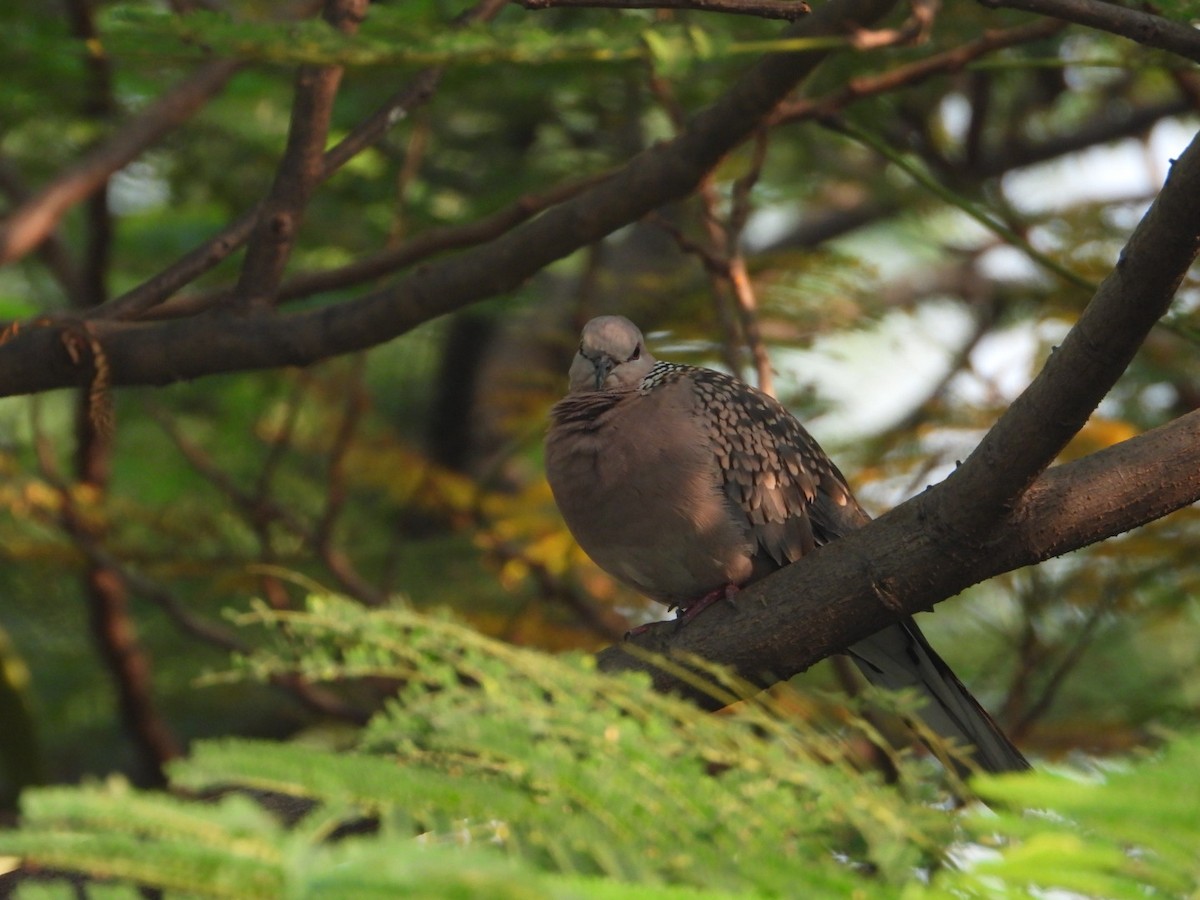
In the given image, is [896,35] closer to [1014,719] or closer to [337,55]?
[337,55]

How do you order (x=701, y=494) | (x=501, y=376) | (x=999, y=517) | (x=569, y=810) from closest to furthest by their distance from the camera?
(x=569, y=810) → (x=999, y=517) → (x=701, y=494) → (x=501, y=376)

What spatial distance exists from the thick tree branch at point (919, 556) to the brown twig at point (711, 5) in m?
1.10

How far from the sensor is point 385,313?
3.94 m

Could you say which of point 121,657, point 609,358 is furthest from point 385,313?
point 121,657

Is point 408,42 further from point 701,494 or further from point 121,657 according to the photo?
point 121,657

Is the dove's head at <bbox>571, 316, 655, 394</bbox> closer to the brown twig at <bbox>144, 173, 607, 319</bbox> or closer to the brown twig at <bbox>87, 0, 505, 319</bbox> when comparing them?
the brown twig at <bbox>144, 173, 607, 319</bbox>

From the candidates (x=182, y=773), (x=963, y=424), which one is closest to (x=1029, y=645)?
(x=963, y=424)

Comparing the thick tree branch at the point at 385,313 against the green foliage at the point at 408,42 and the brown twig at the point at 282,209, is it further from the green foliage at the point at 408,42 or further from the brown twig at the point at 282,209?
the green foliage at the point at 408,42

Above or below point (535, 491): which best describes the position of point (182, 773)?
below

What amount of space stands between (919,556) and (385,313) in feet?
5.59

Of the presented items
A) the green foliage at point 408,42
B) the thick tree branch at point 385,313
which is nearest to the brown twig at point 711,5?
the green foliage at point 408,42

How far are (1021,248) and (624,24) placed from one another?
5.08 feet

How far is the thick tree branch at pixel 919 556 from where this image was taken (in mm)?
3127

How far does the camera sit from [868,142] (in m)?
4.28
